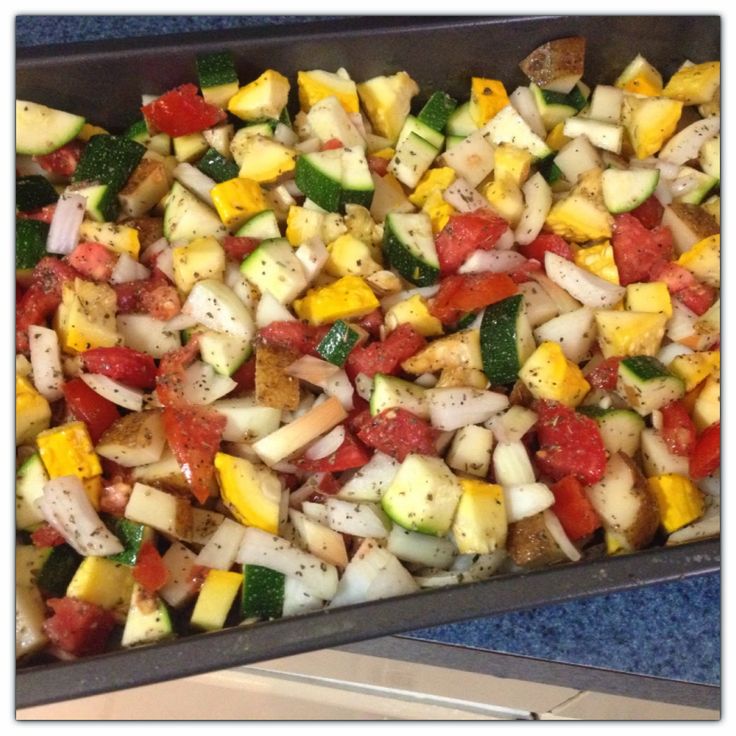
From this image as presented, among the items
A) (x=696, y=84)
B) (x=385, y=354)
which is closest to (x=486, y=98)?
(x=696, y=84)

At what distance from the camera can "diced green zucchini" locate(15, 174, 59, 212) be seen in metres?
1.93

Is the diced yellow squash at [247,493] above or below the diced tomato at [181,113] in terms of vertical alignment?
below

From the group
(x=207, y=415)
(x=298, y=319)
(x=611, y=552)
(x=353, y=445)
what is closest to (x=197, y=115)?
(x=298, y=319)

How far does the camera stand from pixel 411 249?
1.86m

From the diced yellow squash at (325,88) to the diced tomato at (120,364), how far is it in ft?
2.32

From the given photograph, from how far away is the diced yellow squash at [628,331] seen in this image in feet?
5.96

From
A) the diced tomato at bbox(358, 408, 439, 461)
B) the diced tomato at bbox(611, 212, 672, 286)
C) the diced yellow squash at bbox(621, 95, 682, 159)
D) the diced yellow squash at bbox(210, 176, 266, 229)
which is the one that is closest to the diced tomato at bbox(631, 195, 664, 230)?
the diced tomato at bbox(611, 212, 672, 286)

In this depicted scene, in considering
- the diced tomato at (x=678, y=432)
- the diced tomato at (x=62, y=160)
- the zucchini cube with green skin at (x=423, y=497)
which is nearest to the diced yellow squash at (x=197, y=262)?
the diced tomato at (x=62, y=160)

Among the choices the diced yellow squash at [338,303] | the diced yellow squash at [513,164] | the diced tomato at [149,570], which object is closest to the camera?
the diced tomato at [149,570]

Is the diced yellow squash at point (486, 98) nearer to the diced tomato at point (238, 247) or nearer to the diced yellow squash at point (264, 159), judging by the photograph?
the diced yellow squash at point (264, 159)

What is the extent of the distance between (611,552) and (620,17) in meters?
1.20

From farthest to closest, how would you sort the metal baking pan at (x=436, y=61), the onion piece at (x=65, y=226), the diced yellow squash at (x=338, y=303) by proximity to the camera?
the onion piece at (x=65, y=226) < the diced yellow squash at (x=338, y=303) < the metal baking pan at (x=436, y=61)

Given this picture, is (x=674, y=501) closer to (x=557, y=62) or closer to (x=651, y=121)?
(x=651, y=121)

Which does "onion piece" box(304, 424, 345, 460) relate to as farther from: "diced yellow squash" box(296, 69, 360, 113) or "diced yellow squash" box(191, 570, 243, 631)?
"diced yellow squash" box(296, 69, 360, 113)
